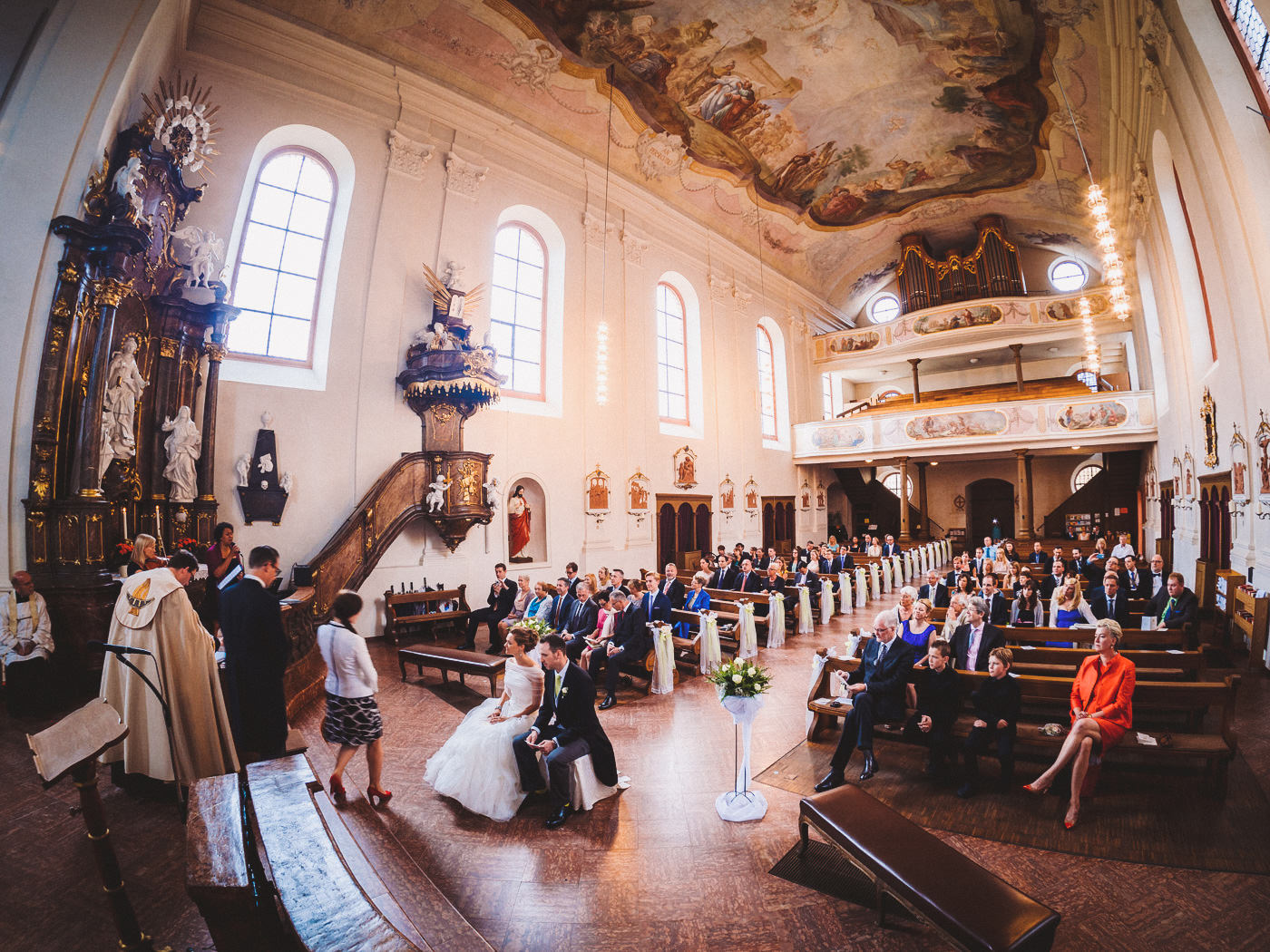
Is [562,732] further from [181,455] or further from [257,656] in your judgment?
[181,455]

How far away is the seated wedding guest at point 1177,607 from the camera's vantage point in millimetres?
7113

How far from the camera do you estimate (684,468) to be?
1554 cm

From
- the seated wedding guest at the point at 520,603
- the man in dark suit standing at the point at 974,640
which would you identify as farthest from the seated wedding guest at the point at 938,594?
the seated wedding guest at the point at 520,603

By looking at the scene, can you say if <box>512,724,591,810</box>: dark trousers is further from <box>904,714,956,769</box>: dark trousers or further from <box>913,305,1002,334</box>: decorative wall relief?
<box>913,305,1002,334</box>: decorative wall relief

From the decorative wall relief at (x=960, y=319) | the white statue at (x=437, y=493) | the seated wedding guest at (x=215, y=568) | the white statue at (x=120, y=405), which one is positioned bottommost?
the seated wedding guest at (x=215, y=568)

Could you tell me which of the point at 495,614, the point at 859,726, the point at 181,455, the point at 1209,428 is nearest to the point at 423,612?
the point at 495,614

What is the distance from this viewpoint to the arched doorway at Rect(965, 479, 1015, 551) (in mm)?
22266

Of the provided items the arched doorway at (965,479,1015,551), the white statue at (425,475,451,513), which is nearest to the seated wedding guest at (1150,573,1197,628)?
the white statue at (425,475,451,513)

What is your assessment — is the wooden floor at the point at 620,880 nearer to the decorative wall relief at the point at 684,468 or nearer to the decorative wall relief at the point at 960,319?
the decorative wall relief at the point at 684,468

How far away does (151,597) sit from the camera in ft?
11.9

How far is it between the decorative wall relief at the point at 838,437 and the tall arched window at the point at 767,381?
1442mm

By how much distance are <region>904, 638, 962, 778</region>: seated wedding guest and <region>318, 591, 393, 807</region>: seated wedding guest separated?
4023 mm

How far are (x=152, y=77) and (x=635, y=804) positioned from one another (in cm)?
1015

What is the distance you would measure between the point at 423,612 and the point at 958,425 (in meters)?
14.9
